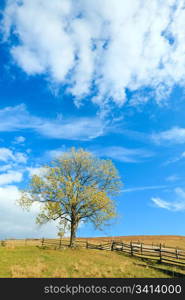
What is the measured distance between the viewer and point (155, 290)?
11.9 meters

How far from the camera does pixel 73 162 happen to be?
A: 36781 millimetres

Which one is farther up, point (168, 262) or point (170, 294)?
point (170, 294)

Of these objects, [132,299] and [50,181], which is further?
[50,181]

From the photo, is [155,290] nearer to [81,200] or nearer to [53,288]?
[53,288]

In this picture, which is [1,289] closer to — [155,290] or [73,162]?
[155,290]

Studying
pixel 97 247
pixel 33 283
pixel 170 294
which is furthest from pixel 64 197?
pixel 170 294

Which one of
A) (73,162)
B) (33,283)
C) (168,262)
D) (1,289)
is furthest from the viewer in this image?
(73,162)

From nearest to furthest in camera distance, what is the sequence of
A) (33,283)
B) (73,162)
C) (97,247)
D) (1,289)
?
1. (1,289)
2. (33,283)
3. (73,162)
4. (97,247)

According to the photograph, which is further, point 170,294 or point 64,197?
point 64,197

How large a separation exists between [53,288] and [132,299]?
150 inches

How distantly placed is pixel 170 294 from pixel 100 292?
3254 mm

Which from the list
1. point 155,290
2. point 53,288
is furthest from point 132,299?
point 53,288

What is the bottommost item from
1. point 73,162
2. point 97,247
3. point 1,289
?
point 97,247

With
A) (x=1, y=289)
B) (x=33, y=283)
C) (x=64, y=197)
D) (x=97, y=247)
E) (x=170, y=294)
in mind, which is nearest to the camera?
(x=1, y=289)
